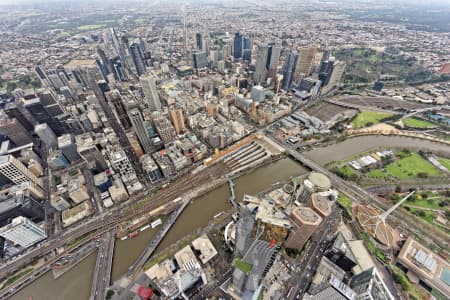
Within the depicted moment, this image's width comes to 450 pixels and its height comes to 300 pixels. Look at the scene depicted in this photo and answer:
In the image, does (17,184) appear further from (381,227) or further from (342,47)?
(342,47)

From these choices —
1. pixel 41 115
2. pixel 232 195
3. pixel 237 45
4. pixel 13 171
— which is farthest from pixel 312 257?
pixel 237 45

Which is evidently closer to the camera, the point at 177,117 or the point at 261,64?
the point at 177,117

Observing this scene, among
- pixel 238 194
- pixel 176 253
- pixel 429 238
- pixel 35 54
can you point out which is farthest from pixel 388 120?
pixel 35 54

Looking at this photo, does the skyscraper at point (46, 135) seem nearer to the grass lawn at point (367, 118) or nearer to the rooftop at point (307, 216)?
the rooftop at point (307, 216)

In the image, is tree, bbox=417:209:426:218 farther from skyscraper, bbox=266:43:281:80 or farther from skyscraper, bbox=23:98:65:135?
skyscraper, bbox=23:98:65:135

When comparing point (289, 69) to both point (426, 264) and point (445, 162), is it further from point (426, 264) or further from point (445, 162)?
point (426, 264)

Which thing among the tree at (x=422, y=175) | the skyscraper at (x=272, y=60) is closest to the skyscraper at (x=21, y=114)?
the skyscraper at (x=272, y=60)
